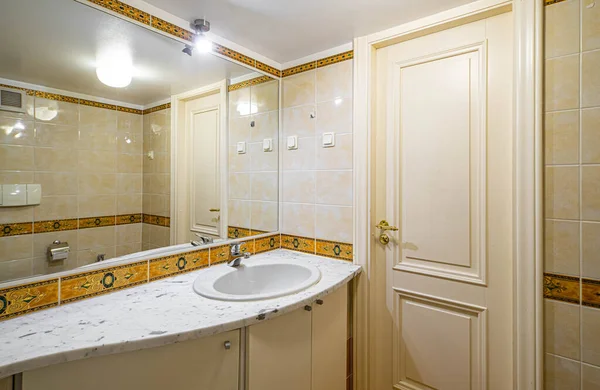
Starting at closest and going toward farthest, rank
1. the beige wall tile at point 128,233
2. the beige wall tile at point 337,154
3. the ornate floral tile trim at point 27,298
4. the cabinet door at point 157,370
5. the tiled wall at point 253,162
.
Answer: the cabinet door at point 157,370 < the ornate floral tile trim at point 27,298 < the beige wall tile at point 128,233 < the beige wall tile at point 337,154 < the tiled wall at point 253,162

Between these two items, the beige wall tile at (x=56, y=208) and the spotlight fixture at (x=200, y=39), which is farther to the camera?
Answer: the spotlight fixture at (x=200, y=39)

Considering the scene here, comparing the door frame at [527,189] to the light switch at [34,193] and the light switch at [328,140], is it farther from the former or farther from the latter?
the light switch at [34,193]

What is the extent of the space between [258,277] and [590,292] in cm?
137

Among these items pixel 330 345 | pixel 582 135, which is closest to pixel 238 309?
pixel 330 345

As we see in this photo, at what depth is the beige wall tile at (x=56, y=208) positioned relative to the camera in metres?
1.01

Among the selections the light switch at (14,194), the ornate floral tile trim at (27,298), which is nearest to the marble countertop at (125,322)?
the ornate floral tile trim at (27,298)

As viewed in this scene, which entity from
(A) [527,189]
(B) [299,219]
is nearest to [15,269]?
(B) [299,219]

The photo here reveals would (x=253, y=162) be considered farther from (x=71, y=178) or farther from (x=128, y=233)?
(x=71, y=178)

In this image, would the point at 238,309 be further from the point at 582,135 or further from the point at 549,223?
the point at 582,135

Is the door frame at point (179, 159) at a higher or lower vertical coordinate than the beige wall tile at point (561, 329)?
higher

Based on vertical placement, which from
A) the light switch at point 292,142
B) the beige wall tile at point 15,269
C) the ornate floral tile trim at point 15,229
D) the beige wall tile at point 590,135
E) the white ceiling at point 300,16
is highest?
the white ceiling at point 300,16

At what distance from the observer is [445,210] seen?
1.36m

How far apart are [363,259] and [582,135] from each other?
3.34 ft

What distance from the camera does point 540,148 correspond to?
1067mm
